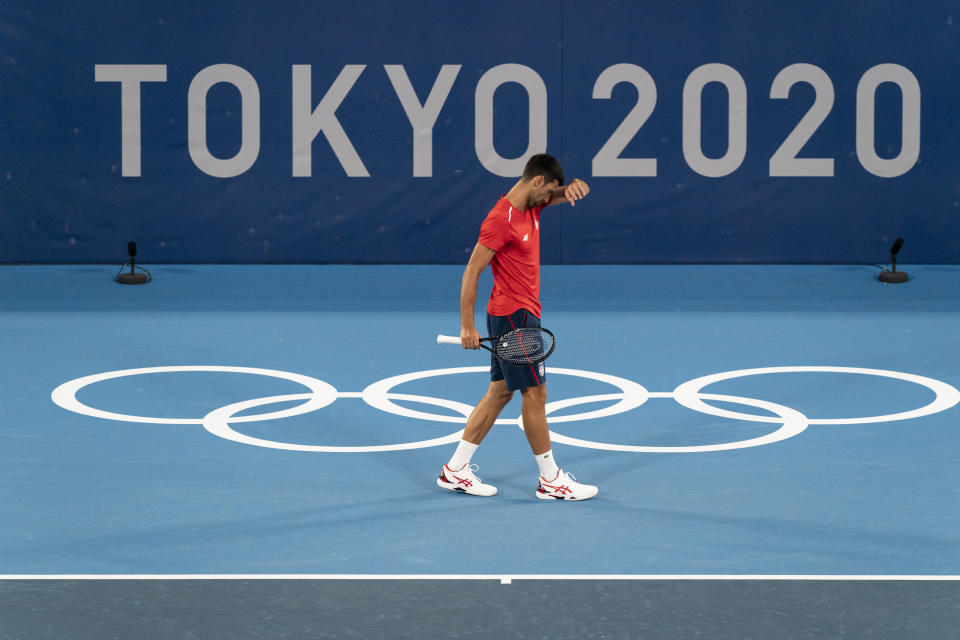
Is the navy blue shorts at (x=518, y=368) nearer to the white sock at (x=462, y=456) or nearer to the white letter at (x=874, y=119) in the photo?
the white sock at (x=462, y=456)

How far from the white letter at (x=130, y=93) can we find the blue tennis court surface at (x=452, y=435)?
6.48ft

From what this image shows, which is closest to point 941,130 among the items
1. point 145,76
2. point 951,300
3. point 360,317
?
point 951,300

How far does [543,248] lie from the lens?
1498 centimetres

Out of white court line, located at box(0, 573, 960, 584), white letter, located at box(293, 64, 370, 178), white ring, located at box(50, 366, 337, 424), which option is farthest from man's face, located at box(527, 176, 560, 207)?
white letter, located at box(293, 64, 370, 178)

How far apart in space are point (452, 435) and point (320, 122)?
7544 mm

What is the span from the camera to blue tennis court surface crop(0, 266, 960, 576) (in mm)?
5828

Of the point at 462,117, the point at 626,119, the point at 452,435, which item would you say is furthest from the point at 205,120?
the point at 452,435

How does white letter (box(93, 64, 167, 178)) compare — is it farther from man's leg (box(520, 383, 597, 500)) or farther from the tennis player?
man's leg (box(520, 383, 597, 500))

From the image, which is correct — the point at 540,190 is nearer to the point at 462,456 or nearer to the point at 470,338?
the point at 470,338

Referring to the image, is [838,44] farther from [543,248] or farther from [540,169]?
[540,169]

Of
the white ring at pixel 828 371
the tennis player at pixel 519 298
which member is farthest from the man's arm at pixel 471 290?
the white ring at pixel 828 371

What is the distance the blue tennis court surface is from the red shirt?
→ 0.93 meters

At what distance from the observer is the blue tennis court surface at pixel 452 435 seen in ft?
19.1

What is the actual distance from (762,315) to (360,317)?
348 cm
